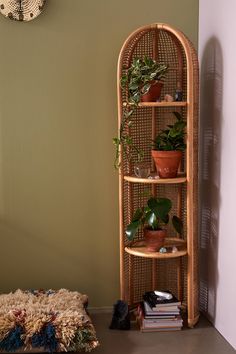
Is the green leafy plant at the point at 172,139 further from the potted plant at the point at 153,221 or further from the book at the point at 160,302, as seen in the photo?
the book at the point at 160,302

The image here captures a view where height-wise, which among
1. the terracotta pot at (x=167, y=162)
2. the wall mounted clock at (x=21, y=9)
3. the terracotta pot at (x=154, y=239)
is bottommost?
the terracotta pot at (x=154, y=239)

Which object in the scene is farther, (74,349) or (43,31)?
(43,31)

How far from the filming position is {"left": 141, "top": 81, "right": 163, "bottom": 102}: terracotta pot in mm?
2867

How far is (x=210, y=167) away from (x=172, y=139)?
316mm

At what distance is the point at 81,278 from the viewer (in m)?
3.22

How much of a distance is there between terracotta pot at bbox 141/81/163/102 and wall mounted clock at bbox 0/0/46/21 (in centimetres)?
82

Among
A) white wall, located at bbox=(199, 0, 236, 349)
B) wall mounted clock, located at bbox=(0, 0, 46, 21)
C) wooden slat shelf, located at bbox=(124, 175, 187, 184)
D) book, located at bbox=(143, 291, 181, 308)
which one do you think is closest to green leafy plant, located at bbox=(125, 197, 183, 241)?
wooden slat shelf, located at bbox=(124, 175, 187, 184)

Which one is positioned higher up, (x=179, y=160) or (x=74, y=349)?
(x=179, y=160)

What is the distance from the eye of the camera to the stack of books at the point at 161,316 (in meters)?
2.87

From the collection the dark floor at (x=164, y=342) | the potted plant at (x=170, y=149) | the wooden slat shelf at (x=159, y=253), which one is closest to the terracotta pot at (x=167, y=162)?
the potted plant at (x=170, y=149)

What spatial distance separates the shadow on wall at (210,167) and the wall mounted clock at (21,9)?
1038 millimetres

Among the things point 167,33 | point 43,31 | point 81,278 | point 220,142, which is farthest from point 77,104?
point 81,278

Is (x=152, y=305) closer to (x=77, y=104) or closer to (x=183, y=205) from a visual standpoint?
(x=183, y=205)

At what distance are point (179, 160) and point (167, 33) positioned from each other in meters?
0.79
